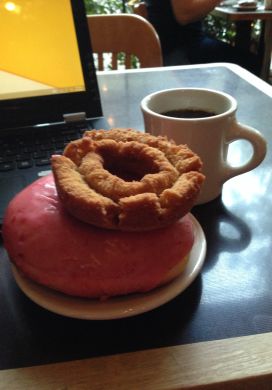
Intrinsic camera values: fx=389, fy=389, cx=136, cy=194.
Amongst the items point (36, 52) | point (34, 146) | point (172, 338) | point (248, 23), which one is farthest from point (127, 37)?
point (248, 23)

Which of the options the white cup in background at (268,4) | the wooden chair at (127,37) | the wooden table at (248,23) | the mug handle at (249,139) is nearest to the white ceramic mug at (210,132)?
the mug handle at (249,139)

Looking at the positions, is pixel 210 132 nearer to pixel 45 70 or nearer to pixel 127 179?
pixel 127 179

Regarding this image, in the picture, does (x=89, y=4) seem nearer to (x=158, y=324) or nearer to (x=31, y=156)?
(x=31, y=156)

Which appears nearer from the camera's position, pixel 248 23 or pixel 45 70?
pixel 45 70

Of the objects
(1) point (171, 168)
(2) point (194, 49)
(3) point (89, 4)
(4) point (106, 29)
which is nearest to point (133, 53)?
(4) point (106, 29)

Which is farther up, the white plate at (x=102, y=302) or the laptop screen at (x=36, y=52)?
the laptop screen at (x=36, y=52)

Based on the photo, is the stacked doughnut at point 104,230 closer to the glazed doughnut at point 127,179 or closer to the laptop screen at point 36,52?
the glazed doughnut at point 127,179
